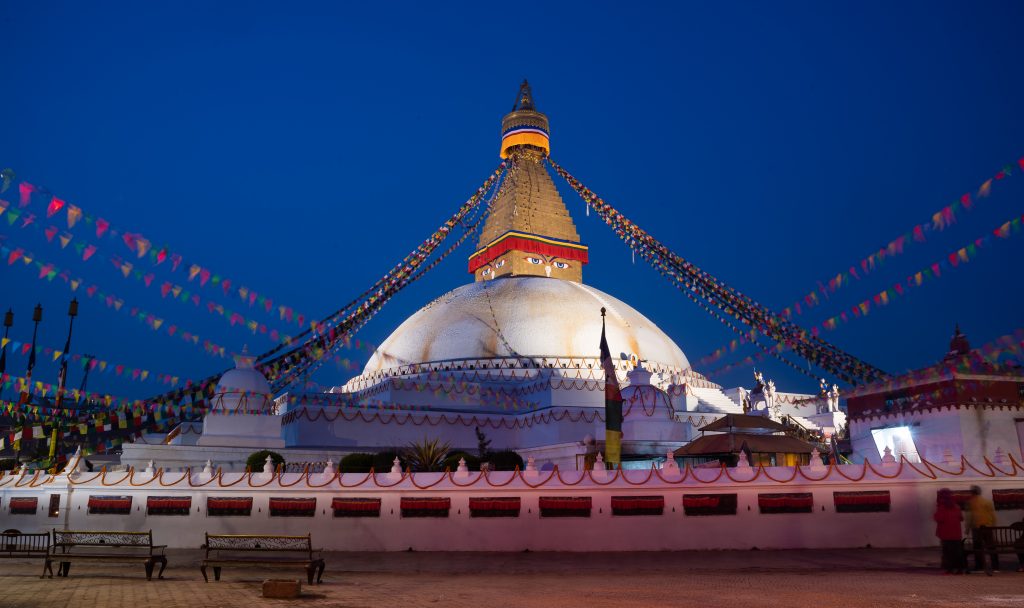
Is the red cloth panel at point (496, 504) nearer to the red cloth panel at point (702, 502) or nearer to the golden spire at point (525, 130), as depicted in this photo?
the red cloth panel at point (702, 502)

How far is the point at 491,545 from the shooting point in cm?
1798

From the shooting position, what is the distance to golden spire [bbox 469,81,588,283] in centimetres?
5097

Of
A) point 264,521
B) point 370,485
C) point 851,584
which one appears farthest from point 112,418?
point 851,584

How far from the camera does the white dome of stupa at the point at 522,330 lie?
41.2 metres

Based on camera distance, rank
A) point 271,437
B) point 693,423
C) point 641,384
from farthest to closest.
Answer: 1. point 693,423
2. point 641,384
3. point 271,437

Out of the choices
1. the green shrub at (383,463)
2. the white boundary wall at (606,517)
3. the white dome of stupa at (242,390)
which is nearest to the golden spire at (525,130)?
the white dome of stupa at (242,390)

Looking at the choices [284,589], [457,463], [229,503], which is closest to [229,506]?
[229,503]

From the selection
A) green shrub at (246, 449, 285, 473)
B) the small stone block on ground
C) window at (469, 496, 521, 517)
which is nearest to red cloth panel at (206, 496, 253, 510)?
window at (469, 496, 521, 517)

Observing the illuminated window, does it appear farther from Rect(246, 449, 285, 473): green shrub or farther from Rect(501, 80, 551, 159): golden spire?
Rect(501, 80, 551, 159): golden spire

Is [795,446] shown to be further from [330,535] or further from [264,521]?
[264,521]

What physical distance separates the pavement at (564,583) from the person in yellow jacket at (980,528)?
0.39 metres

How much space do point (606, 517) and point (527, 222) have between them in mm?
35333

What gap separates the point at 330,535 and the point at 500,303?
1031 inches

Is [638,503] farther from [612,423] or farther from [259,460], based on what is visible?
[259,460]
